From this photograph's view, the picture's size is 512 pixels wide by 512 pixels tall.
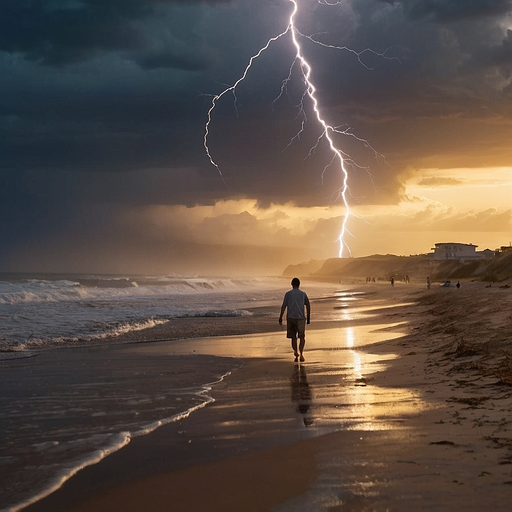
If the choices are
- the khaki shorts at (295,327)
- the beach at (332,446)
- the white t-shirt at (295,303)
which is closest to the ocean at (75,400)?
the beach at (332,446)

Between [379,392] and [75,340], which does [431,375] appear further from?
[75,340]

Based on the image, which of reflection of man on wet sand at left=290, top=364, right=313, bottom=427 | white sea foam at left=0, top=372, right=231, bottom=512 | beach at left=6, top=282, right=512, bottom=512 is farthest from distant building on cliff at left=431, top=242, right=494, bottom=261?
white sea foam at left=0, top=372, right=231, bottom=512

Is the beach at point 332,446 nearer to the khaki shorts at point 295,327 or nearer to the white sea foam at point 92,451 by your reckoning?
the white sea foam at point 92,451

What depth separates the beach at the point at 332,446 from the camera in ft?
14.9

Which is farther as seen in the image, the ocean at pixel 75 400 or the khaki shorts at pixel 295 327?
the khaki shorts at pixel 295 327

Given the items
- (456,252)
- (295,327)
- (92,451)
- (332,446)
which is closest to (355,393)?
(332,446)

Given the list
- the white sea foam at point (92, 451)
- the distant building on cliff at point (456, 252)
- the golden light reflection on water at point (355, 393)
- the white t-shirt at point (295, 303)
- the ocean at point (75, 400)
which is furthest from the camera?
the distant building on cliff at point (456, 252)

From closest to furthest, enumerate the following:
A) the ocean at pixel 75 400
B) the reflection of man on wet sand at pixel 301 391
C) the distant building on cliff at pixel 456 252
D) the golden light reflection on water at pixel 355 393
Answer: the ocean at pixel 75 400
the golden light reflection on water at pixel 355 393
the reflection of man on wet sand at pixel 301 391
the distant building on cliff at pixel 456 252

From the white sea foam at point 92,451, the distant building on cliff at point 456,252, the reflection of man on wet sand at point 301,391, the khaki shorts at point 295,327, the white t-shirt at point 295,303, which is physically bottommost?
the reflection of man on wet sand at point 301,391

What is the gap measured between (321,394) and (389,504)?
464cm

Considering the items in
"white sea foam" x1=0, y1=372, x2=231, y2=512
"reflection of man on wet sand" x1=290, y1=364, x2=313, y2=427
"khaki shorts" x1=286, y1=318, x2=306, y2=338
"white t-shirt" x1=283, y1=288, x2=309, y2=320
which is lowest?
"reflection of man on wet sand" x1=290, y1=364, x2=313, y2=427

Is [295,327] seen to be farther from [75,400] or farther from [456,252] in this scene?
[456,252]

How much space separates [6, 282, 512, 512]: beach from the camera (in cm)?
455

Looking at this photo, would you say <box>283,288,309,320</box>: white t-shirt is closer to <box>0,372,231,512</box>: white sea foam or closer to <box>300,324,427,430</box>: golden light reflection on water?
<box>300,324,427,430</box>: golden light reflection on water
